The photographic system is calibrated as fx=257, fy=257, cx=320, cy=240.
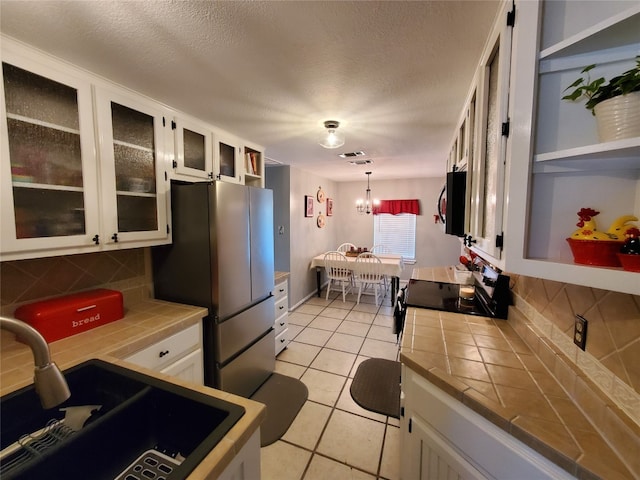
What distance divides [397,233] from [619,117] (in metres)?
5.12

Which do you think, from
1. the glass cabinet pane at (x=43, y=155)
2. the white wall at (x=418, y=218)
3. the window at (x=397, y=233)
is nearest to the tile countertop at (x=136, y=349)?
the glass cabinet pane at (x=43, y=155)

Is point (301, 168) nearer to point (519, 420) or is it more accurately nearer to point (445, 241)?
point (445, 241)

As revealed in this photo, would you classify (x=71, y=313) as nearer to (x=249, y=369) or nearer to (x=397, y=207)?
(x=249, y=369)

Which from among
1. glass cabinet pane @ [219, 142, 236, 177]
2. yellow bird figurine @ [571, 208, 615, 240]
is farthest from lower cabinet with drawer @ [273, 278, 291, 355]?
yellow bird figurine @ [571, 208, 615, 240]

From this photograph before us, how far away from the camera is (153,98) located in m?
1.72

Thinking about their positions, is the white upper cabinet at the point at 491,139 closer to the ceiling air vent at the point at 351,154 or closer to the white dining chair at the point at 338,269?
the ceiling air vent at the point at 351,154

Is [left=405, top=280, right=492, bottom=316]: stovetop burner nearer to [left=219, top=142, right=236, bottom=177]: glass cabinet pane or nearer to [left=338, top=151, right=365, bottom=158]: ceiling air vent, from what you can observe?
[left=338, top=151, right=365, bottom=158]: ceiling air vent

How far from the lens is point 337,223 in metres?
6.02

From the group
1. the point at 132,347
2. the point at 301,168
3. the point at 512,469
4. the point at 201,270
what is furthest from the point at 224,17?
the point at 301,168

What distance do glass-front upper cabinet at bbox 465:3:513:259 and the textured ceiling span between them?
0.39ft

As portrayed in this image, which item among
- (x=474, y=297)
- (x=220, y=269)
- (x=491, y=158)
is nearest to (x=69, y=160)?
(x=220, y=269)

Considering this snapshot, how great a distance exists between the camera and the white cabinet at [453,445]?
801mm

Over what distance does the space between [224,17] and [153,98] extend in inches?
39.6

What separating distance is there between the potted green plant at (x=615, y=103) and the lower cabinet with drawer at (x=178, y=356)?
209 centimetres
